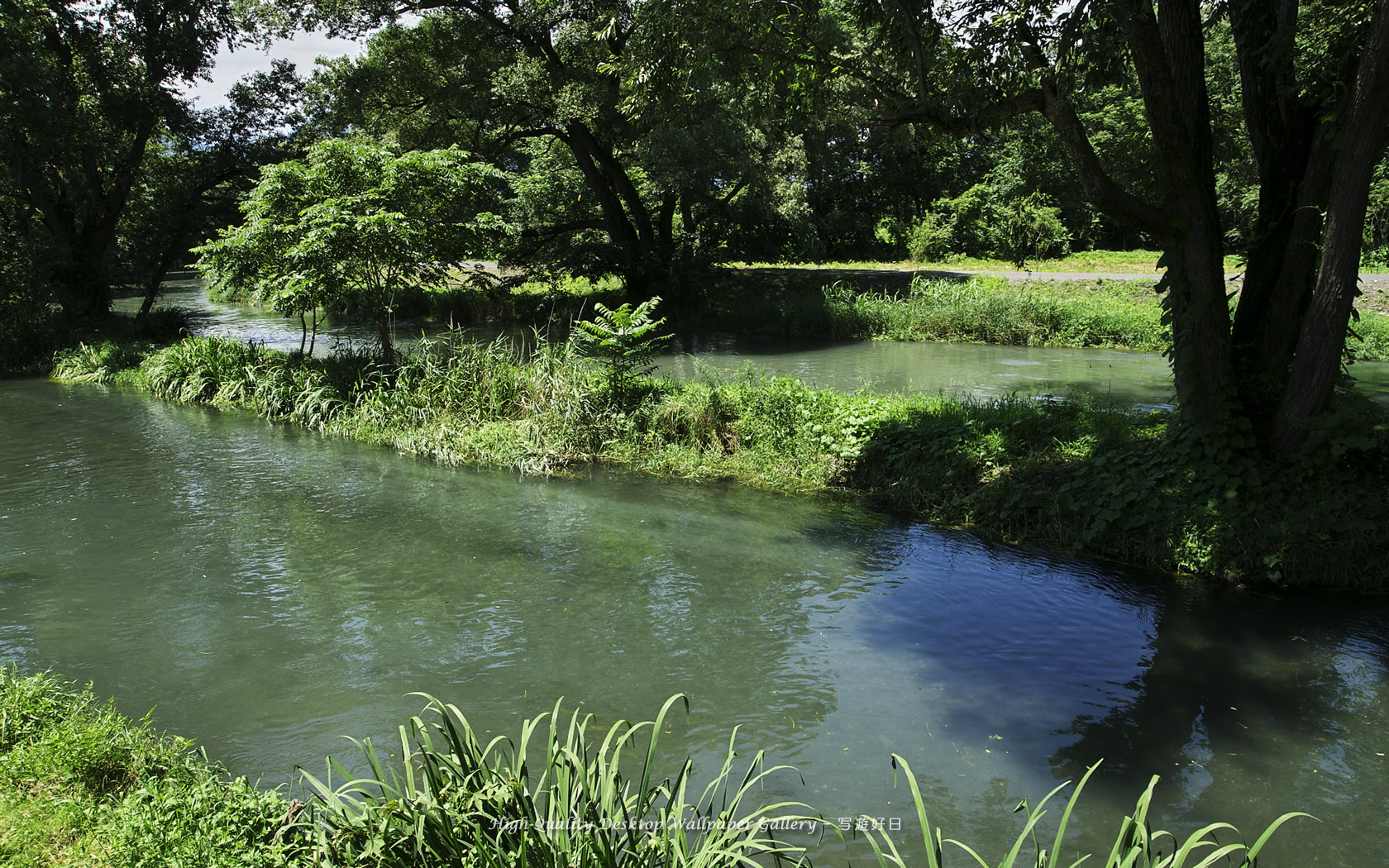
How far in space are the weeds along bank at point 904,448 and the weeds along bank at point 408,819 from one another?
4309mm

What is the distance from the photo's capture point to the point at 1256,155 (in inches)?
339

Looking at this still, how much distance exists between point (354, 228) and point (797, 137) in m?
14.1

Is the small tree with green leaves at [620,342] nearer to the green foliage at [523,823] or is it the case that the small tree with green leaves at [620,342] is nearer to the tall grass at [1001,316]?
the green foliage at [523,823]

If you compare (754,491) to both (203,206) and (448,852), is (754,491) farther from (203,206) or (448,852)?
(203,206)

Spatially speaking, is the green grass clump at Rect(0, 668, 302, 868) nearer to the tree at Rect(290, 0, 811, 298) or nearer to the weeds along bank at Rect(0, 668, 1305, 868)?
the weeds along bank at Rect(0, 668, 1305, 868)

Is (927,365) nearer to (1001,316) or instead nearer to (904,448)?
(1001,316)

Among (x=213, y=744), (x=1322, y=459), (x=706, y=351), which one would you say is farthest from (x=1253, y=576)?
(x=706, y=351)

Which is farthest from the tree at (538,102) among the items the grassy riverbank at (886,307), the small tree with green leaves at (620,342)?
the small tree with green leaves at (620,342)

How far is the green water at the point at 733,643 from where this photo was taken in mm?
5121

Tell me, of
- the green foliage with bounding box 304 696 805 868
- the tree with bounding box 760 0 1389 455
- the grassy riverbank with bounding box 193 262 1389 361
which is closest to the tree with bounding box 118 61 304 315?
the grassy riverbank with bounding box 193 262 1389 361

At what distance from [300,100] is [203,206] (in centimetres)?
376

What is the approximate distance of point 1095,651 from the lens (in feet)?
21.7

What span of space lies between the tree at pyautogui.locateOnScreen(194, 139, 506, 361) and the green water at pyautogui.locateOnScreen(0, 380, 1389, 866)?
185 inches

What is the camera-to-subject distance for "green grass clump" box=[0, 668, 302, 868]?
3428mm
